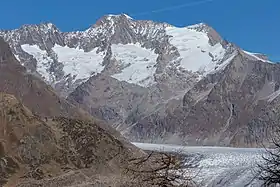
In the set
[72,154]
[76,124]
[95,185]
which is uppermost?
[76,124]

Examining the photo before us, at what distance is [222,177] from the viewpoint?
170125 mm

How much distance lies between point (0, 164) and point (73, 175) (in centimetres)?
1681

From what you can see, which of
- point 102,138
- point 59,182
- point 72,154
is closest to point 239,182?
point 102,138

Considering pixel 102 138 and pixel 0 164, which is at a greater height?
pixel 102 138

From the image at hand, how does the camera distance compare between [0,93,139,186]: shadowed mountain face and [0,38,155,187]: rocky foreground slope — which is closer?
[0,38,155,187]: rocky foreground slope

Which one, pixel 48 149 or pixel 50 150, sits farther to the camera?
pixel 48 149

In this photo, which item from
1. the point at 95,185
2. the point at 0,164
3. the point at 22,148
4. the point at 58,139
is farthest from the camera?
the point at 58,139

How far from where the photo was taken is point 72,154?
13350 cm

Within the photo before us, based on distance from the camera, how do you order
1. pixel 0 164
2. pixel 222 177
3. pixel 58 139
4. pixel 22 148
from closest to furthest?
pixel 0 164 → pixel 22 148 → pixel 58 139 → pixel 222 177

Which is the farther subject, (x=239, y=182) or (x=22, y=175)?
(x=239, y=182)

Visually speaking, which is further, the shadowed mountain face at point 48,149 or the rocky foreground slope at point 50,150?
the shadowed mountain face at point 48,149

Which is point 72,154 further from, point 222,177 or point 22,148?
point 222,177

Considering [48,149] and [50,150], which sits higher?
[48,149]

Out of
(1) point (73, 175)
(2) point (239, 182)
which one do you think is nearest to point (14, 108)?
(1) point (73, 175)
